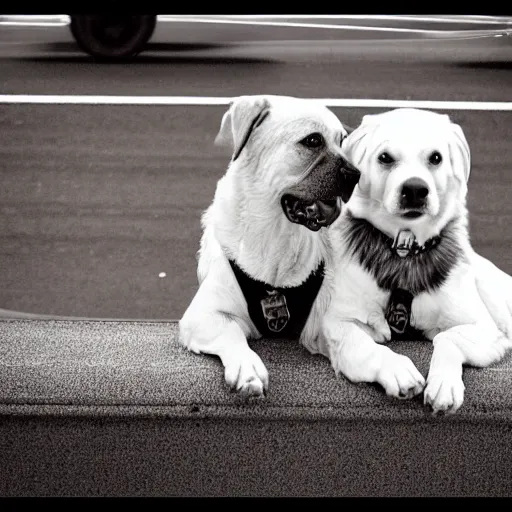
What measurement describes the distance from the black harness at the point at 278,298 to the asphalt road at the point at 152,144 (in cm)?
131

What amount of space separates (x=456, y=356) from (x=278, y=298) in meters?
0.46

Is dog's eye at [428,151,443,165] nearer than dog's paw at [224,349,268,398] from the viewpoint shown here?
No

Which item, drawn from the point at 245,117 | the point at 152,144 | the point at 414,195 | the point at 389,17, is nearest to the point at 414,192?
the point at 414,195

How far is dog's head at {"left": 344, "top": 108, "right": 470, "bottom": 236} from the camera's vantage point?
166cm

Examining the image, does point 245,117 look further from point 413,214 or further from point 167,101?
point 167,101

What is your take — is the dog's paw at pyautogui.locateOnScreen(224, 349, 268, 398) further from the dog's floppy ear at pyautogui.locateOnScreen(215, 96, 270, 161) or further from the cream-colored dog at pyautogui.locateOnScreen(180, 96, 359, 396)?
the dog's floppy ear at pyautogui.locateOnScreen(215, 96, 270, 161)

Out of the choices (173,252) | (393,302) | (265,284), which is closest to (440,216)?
(393,302)

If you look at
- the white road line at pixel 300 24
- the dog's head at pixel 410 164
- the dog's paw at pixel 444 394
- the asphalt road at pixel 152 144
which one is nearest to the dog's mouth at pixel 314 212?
the dog's head at pixel 410 164

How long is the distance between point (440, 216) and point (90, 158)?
3.60 metres

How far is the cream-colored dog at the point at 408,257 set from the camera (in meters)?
1.67

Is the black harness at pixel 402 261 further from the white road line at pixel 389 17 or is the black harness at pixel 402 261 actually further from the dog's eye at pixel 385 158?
the white road line at pixel 389 17

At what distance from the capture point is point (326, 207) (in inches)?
68.1

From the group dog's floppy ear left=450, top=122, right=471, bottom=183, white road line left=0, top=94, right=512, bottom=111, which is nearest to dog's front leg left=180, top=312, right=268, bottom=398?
dog's floppy ear left=450, top=122, right=471, bottom=183

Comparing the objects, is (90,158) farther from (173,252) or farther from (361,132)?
(361,132)
